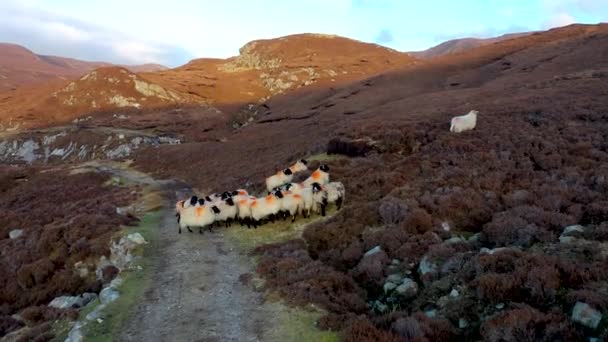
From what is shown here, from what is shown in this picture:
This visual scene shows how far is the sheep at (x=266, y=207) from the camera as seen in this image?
18.7 meters

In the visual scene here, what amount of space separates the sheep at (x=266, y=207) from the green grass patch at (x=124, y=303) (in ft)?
14.2

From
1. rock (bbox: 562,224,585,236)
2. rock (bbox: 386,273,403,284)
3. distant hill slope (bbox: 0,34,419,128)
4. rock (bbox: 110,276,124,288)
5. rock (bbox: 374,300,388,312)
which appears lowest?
rock (bbox: 110,276,124,288)

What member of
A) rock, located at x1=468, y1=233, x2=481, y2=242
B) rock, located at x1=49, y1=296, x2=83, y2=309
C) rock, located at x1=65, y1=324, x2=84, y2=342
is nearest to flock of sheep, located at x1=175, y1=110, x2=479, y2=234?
rock, located at x1=49, y1=296, x2=83, y2=309

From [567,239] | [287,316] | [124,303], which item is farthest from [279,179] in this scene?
[567,239]

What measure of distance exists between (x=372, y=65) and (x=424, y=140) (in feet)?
358

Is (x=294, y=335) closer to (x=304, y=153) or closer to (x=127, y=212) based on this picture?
(x=127, y=212)

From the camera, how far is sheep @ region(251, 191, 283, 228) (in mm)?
18688

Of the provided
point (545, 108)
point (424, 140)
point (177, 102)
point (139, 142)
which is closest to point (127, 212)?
point (424, 140)

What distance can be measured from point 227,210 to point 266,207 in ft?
6.64

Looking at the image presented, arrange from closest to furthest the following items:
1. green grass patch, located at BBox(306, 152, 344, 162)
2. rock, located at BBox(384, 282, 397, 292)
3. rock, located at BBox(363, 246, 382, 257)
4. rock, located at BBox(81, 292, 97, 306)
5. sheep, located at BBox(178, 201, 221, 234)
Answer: rock, located at BBox(384, 282, 397, 292) → rock, located at BBox(363, 246, 382, 257) → rock, located at BBox(81, 292, 97, 306) → sheep, located at BBox(178, 201, 221, 234) → green grass patch, located at BBox(306, 152, 344, 162)

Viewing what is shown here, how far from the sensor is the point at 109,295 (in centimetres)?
1330

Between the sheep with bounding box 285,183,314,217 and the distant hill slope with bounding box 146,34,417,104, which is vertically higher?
the distant hill slope with bounding box 146,34,417,104

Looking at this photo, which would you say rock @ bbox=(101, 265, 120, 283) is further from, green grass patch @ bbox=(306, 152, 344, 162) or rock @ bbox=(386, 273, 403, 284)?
green grass patch @ bbox=(306, 152, 344, 162)

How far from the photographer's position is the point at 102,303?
13.0 metres
